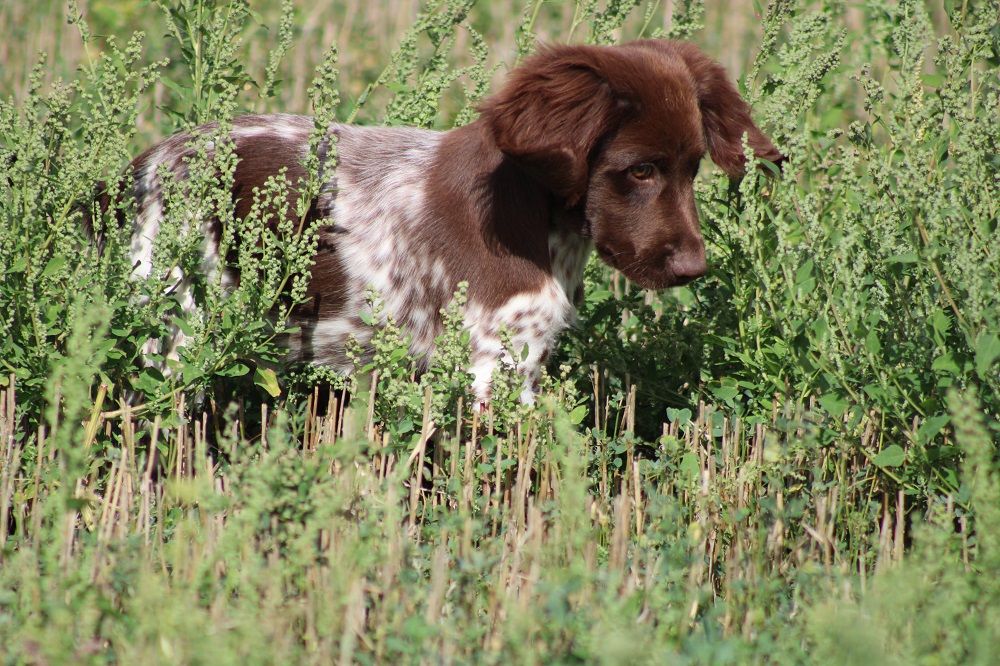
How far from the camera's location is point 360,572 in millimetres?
2666

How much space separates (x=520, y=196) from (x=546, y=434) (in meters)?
0.83

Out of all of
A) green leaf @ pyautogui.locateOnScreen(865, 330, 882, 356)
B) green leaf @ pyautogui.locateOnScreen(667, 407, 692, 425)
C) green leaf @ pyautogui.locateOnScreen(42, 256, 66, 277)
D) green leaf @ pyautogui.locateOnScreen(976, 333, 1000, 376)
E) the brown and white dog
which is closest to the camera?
green leaf @ pyautogui.locateOnScreen(976, 333, 1000, 376)

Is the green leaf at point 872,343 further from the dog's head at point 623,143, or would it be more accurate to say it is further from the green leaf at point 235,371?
the green leaf at point 235,371

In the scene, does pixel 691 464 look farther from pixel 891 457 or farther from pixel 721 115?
pixel 721 115

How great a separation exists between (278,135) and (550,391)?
1.46 metres

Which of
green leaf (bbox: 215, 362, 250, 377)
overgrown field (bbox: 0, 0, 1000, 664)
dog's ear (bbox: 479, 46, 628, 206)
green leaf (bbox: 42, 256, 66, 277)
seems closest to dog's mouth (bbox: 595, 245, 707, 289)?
overgrown field (bbox: 0, 0, 1000, 664)

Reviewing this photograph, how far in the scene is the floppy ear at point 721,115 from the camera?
4.04m

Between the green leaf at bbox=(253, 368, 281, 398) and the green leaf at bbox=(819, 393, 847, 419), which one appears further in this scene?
the green leaf at bbox=(253, 368, 281, 398)

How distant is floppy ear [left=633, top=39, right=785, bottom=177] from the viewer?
4035 millimetres

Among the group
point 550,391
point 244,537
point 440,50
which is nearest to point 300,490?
point 244,537

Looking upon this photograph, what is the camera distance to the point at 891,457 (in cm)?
341

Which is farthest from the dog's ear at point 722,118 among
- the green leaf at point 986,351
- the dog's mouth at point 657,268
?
the green leaf at point 986,351

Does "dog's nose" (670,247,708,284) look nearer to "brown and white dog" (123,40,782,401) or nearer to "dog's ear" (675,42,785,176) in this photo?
"brown and white dog" (123,40,782,401)

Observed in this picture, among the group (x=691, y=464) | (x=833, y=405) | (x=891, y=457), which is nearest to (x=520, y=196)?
(x=691, y=464)
